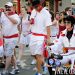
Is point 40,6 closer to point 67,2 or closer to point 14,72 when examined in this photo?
point 14,72

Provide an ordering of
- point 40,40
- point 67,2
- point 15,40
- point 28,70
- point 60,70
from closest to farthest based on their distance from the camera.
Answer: point 60,70 → point 40,40 → point 15,40 → point 28,70 → point 67,2

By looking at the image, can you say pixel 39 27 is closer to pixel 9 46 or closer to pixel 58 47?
pixel 9 46

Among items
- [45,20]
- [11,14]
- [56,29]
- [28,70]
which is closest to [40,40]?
[45,20]

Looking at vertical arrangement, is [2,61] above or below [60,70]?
below

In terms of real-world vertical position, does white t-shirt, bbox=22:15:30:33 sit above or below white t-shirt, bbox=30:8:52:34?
below

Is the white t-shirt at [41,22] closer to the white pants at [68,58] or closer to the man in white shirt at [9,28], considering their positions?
the man in white shirt at [9,28]

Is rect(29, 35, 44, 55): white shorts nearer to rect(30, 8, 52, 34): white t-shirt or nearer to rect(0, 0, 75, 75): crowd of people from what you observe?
rect(0, 0, 75, 75): crowd of people

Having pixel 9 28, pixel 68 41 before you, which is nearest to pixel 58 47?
pixel 68 41

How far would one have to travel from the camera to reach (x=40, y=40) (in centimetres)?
834

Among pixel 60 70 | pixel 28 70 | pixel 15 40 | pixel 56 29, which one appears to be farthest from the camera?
pixel 56 29

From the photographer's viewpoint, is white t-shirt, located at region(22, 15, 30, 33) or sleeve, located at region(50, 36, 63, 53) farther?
white t-shirt, located at region(22, 15, 30, 33)

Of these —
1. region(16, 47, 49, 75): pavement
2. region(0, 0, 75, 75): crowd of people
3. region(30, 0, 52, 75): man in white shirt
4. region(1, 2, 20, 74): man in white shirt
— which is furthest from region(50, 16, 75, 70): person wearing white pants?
region(16, 47, 49, 75): pavement

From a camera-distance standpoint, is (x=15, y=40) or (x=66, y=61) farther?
(x=15, y=40)

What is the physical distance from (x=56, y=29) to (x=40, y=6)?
3.51 meters
